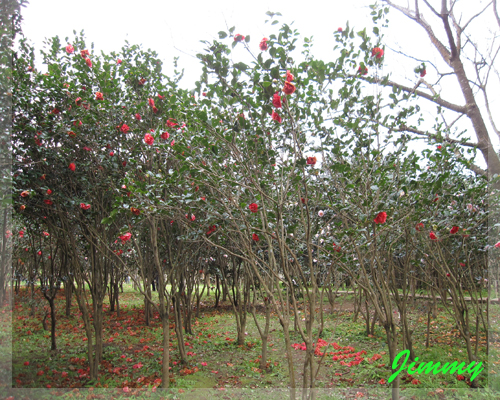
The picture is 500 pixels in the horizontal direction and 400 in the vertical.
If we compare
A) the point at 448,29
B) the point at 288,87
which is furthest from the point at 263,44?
the point at 448,29

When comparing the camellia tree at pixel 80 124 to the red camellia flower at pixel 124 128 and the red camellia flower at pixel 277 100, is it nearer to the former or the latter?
the red camellia flower at pixel 124 128

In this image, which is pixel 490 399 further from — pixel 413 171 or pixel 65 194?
pixel 65 194

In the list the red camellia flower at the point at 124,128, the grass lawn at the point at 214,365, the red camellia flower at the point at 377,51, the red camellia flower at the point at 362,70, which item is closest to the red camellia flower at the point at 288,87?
the red camellia flower at the point at 362,70

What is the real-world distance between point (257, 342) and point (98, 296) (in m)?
3.70

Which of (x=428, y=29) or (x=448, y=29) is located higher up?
(x=428, y=29)

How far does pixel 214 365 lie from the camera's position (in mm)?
5559

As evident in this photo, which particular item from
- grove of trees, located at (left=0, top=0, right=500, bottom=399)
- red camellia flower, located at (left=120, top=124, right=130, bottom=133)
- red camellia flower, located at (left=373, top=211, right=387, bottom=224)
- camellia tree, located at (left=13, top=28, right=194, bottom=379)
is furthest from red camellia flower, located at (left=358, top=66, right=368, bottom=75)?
red camellia flower, located at (left=120, top=124, right=130, bottom=133)

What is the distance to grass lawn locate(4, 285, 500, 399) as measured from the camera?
13.5ft

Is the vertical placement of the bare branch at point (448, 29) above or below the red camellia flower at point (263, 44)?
above

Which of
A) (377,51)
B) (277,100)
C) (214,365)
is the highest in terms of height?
(377,51)

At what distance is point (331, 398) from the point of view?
13.3 ft

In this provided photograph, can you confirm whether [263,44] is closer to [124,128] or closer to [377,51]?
[377,51]

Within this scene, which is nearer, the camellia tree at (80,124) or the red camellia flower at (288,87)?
the red camellia flower at (288,87)

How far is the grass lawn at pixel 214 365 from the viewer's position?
4113mm
